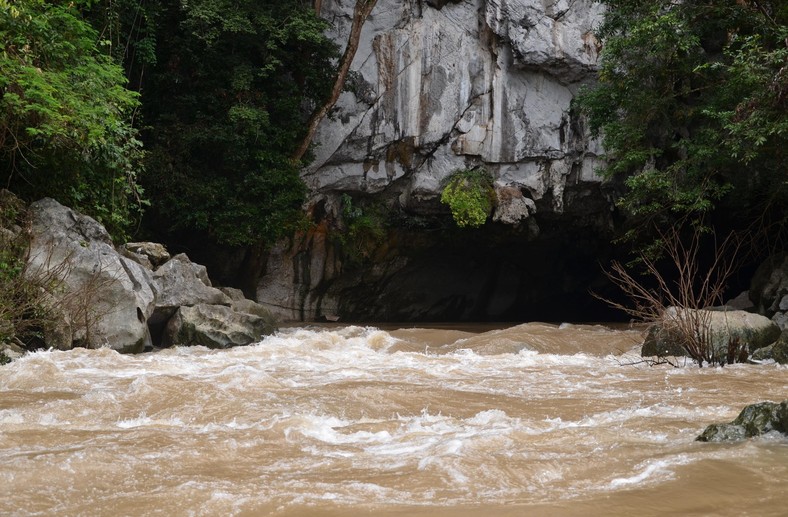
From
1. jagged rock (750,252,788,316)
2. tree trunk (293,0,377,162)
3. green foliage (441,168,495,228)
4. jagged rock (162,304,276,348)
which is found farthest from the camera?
green foliage (441,168,495,228)

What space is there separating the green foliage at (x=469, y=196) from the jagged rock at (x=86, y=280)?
8192mm

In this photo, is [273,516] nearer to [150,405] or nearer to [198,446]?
[198,446]

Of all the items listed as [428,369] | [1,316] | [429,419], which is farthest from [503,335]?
[1,316]

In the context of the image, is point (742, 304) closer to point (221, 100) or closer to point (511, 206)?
point (511, 206)

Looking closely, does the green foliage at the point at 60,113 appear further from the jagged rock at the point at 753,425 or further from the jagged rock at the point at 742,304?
the jagged rock at the point at 742,304

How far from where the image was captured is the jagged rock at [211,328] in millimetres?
11883

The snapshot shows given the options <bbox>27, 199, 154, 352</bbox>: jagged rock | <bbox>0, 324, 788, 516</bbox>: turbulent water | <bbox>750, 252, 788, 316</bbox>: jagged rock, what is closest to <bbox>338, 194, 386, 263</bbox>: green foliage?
<bbox>27, 199, 154, 352</bbox>: jagged rock

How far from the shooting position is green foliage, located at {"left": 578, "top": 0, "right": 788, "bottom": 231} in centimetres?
1216

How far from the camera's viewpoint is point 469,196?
58.2ft

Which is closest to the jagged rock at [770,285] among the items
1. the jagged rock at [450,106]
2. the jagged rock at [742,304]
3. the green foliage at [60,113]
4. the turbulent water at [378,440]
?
the jagged rock at [742,304]

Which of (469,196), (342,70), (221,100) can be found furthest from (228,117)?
(469,196)

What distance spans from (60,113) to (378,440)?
7.71m

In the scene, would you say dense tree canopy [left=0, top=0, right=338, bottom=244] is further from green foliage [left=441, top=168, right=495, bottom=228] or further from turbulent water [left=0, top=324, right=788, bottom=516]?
turbulent water [left=0, top=324, right=788, bottom=516]

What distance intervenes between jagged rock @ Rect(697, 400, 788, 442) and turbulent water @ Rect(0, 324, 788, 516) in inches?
5.0
